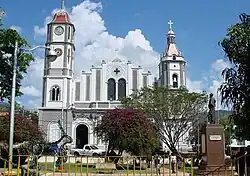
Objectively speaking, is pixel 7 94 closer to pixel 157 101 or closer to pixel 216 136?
pixel 216 136

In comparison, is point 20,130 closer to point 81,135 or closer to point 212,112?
point 212,112

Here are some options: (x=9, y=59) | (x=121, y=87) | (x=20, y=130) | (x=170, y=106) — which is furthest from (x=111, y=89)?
(x=9, y=59)

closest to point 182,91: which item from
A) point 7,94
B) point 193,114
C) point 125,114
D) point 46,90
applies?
point 193,114

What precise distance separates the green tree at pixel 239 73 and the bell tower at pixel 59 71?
4747cm

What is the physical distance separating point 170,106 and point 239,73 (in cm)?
3203

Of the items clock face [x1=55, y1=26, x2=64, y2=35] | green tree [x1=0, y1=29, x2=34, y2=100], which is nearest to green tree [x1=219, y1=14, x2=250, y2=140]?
green tree [x1=0, y1=29, x2=34, y2=100]

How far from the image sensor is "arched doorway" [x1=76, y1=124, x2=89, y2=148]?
6419 centimetres

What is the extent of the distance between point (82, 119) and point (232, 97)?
47.9 meters

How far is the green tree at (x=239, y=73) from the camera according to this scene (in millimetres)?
16188

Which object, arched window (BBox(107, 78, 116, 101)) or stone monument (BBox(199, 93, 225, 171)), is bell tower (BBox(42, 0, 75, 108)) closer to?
arched window (BBox(107, 78, 116, 101))

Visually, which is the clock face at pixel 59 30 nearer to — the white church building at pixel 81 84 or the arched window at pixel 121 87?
the white church building at pixel 81 84

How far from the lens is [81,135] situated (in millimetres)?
65000

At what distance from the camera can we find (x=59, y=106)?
63.4 meters

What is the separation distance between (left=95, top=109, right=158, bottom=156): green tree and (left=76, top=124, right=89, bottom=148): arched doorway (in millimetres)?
31226
